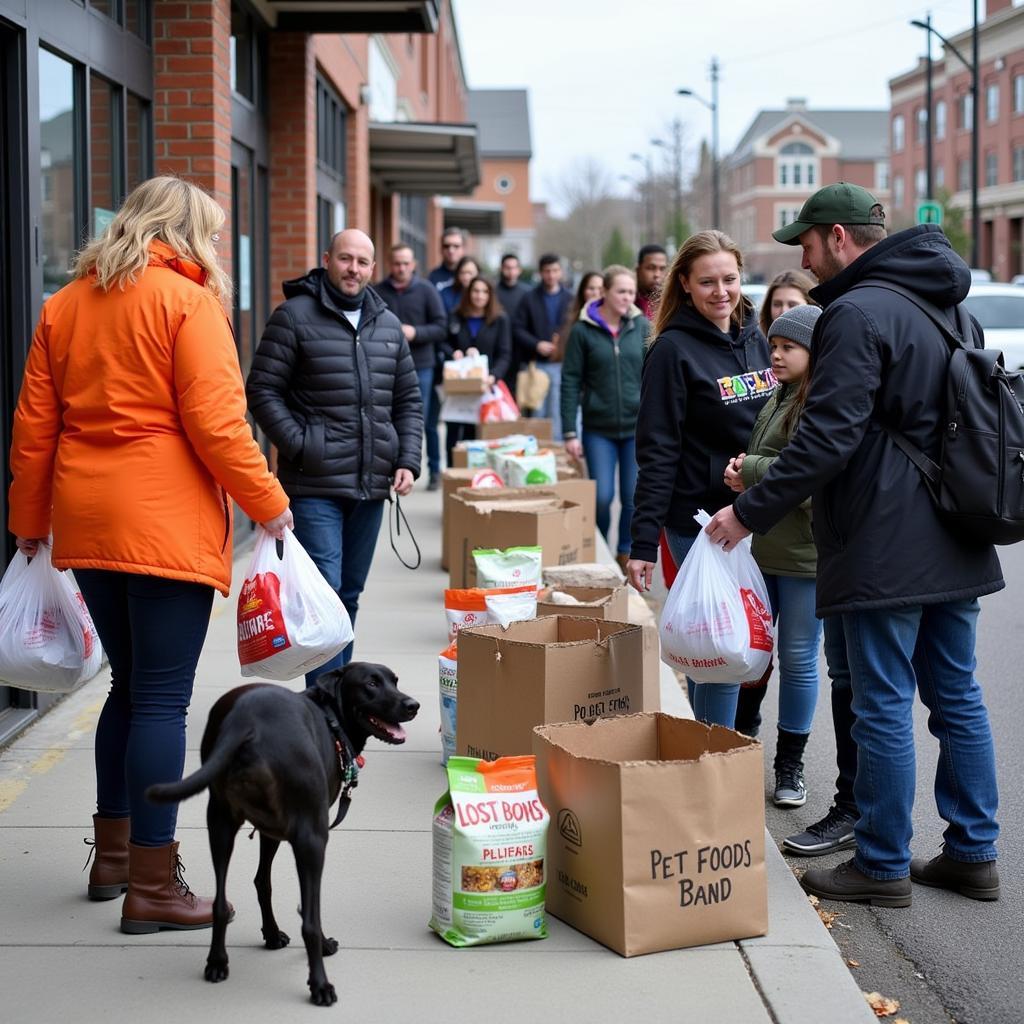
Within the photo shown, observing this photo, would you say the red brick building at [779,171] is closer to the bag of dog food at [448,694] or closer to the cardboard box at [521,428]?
the cardboard box at [521,428]

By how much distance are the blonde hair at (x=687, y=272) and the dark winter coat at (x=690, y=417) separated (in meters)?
0.05

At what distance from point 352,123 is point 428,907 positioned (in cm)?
1264

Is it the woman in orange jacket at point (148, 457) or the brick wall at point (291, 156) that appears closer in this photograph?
the woman in orange jacket at point (148, 457)

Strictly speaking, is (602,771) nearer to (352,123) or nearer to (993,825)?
(993,825)

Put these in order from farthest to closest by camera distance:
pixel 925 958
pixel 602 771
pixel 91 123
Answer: pixel 91 123 → pixel 925 958 → pixel 602 771

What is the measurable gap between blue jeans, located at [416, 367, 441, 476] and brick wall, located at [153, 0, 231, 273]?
15.7 ft

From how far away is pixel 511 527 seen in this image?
26.1ft

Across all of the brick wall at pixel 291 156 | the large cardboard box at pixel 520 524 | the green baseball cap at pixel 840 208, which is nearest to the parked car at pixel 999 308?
the brick wall at pixel 291 156

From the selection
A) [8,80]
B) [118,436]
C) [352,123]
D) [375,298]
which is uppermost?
[352,123]

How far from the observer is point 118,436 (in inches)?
149

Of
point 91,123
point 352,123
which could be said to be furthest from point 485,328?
point 91,123

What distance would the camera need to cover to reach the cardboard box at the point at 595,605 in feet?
18.4

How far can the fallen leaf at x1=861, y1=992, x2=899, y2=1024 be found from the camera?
12.1 ft

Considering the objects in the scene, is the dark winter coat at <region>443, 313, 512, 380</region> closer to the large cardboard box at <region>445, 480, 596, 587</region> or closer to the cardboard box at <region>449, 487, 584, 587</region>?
the large cardboard box at <region>445, 480, 596, 587</region>
